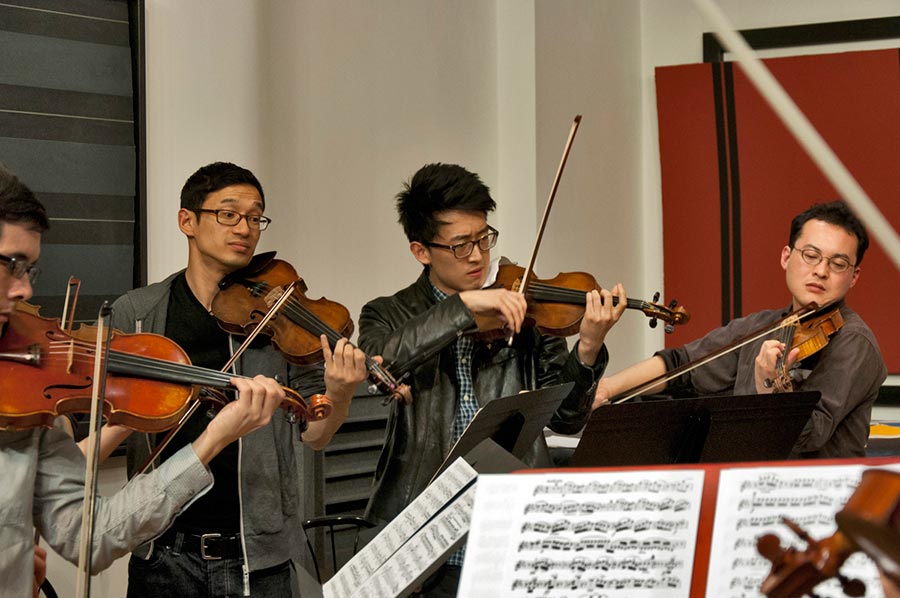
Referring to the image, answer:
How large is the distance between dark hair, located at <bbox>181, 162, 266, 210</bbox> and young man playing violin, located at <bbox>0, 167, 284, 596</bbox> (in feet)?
2.00

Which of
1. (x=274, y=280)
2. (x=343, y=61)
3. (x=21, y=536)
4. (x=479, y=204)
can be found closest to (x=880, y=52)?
(x=343, y=61)

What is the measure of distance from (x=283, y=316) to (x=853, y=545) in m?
1.58

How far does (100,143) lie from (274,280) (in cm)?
93

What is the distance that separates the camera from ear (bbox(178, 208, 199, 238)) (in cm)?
225

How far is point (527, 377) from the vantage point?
229 cm

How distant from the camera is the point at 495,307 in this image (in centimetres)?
224

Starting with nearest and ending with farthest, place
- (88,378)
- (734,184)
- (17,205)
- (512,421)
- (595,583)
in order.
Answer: (595,583)
(17,205)
(88,378)
(512,421)
(734,184)

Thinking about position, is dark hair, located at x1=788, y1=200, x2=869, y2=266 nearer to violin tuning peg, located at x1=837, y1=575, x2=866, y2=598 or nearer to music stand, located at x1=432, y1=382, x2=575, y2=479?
music stand, located at x1=432, y1=382, x2=575, y2=479

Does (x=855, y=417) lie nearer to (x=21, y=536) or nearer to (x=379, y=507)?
(x=379, y=507)

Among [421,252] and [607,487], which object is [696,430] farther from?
[607,487]

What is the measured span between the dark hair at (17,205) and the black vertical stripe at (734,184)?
11.1 ft

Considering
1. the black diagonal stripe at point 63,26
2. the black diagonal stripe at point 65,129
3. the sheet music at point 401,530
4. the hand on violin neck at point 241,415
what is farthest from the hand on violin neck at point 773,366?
the black diagonal stripe at point 63,26

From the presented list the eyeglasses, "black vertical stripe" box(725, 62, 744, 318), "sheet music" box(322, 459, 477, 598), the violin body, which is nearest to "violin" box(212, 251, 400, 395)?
the violin body

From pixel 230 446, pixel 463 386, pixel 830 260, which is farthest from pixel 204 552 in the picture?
pixel 830 260
